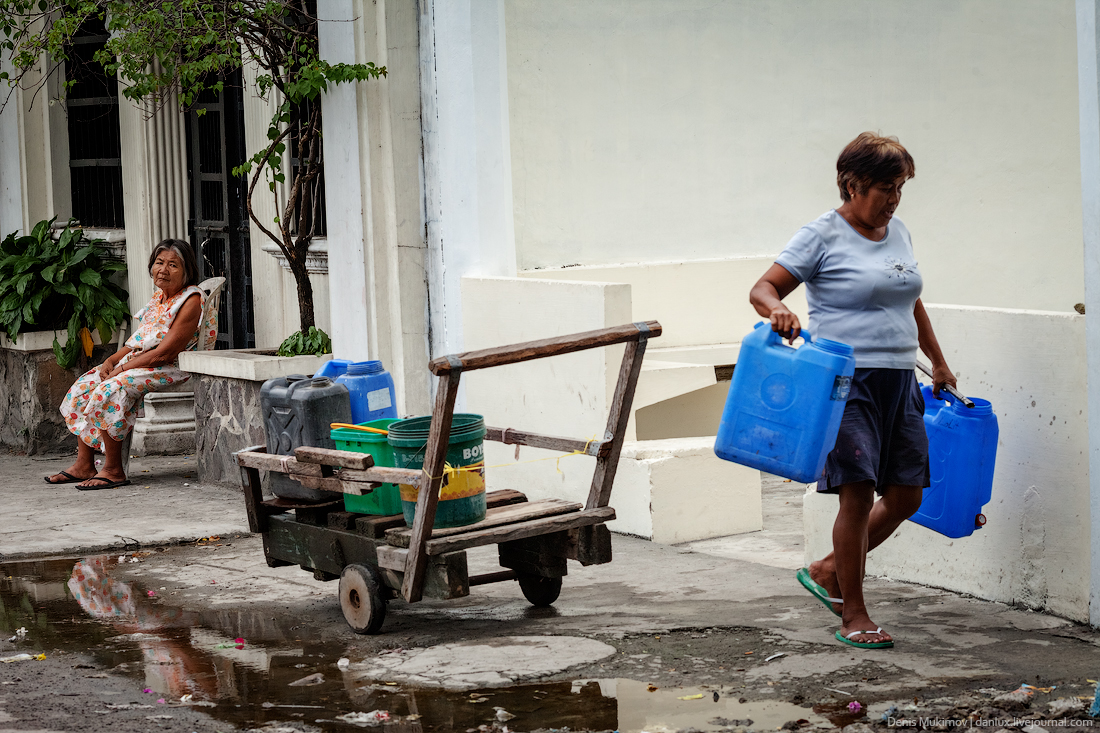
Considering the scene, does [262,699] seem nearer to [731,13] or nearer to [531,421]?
[531,421]

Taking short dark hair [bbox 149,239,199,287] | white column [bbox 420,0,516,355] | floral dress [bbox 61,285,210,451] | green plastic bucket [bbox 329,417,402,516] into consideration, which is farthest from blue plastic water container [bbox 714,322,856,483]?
short dark hair [bbox 149,239,199,287]

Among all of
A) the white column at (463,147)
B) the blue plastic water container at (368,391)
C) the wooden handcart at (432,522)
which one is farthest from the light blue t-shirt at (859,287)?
the white column at (463,147)

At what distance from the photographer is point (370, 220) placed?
27.2ft

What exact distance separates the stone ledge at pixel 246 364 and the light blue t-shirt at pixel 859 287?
459 cm

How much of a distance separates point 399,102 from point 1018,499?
4.53 meters

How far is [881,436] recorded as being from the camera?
4.70 meters

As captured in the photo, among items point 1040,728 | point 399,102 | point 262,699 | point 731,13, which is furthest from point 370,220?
point 1040,728

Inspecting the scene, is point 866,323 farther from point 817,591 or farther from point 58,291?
point 58,291

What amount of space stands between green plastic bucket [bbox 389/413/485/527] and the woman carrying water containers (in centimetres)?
121

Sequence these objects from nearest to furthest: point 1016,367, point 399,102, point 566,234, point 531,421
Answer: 1. point 1016,367
2. point 531,421
3. point 399,102
4. point 566,234

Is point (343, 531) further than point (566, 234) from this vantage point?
No

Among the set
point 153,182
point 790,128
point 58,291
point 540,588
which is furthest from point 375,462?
point 153,182

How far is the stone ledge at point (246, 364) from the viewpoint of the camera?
333 inches

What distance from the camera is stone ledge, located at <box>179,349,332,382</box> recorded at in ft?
27.7
